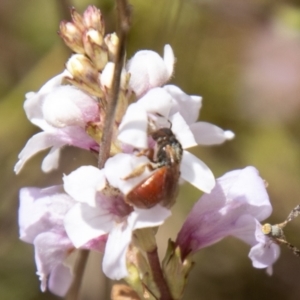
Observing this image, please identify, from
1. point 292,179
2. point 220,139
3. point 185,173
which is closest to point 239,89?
point 292,179

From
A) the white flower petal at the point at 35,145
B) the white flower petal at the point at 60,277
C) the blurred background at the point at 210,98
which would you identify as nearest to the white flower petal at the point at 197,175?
the white flower petal at the point at 35,145

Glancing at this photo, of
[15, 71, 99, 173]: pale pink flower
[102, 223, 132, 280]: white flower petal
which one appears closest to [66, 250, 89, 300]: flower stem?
[15, 71, 99, 173]: pale pink flower

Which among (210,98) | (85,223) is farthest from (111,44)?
(210,98)

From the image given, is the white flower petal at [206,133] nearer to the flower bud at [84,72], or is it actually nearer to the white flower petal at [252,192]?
the white flower petal at [252,192]

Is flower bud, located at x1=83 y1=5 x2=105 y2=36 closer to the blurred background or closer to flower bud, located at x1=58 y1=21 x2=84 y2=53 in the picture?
flower bud, located at x1=58 y1=21 x2=84 y2=53

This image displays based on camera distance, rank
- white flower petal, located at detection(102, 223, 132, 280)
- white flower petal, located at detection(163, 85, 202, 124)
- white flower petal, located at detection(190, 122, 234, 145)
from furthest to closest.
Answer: white flower petal, located at detection(190, 122, 234, 145)
white flower petal, located at detection(163, 85, 202, 124)
white flower petal, located at detection(102, 223, 132, 280)

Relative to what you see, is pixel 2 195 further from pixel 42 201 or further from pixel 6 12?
pixel 42 201
